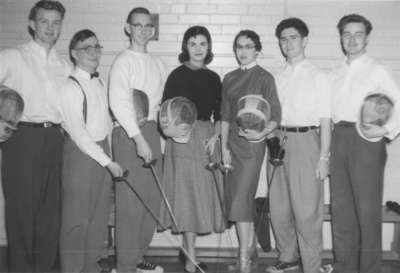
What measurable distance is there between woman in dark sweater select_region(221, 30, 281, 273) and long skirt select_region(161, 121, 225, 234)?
0.16 meters

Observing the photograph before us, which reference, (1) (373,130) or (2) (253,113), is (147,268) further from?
(1) (373,130)

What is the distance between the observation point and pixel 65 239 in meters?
2.86

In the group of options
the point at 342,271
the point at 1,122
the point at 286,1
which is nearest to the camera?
the point at 1,122

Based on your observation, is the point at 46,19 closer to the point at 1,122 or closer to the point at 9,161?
the point at 1,122

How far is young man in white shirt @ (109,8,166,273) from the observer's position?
298 centimetres

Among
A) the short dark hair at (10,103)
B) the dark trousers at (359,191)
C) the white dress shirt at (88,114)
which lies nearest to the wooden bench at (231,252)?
the dark trousers at (359,191)

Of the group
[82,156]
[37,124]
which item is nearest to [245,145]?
[82,156]

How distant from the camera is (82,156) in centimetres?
285

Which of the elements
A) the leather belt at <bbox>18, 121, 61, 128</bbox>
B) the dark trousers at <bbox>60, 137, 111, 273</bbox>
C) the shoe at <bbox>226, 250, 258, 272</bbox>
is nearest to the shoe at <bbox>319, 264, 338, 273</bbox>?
the shoe at <bbox>226, 250, 258, 272</bbox>

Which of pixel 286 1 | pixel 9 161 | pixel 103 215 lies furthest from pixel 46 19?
pixel 286 1

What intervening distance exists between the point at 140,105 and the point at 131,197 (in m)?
0.64

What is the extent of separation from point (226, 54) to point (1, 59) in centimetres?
185

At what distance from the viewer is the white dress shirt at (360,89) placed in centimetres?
293

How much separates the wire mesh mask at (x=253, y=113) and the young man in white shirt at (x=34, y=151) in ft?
4.18
